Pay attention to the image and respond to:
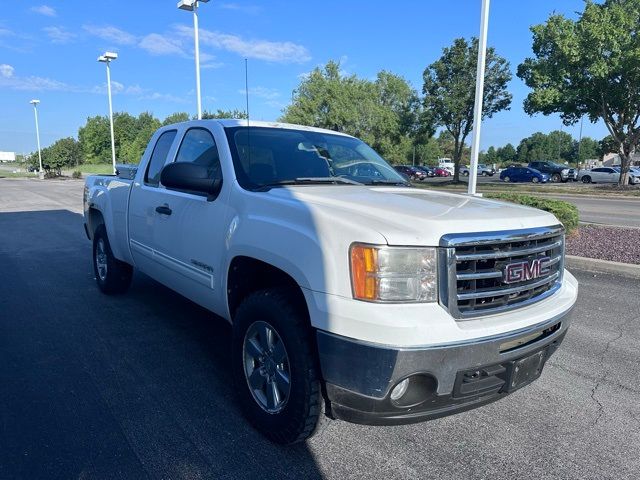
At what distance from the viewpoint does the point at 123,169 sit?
21.3 feet

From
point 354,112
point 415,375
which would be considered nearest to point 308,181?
point 415,375

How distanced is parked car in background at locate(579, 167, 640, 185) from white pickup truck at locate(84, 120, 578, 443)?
41241 mm

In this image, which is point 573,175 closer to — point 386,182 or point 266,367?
point 386,182

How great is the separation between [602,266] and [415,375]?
6.30m

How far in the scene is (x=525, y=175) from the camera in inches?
1681

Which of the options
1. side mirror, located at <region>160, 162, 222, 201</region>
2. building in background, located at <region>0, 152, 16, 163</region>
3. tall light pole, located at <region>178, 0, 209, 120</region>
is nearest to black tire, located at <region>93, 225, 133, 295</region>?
side mirror, located at <region>160, 162, 222, 201</region>

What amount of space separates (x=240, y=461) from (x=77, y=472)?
0.86m

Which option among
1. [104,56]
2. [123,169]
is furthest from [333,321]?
[104,56]

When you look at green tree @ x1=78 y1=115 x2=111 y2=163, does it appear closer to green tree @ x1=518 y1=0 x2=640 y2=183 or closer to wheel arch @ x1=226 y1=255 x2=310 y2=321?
green tree @ x1=518 y1=0 x2=640 y2=183

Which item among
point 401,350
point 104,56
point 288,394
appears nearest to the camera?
point 401,350

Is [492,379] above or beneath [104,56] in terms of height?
beneath

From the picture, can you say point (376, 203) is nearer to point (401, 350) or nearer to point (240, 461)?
point (401, 350)

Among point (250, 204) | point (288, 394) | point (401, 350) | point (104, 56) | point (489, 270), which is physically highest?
point (104, 56)

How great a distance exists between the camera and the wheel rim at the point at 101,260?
600 cm
